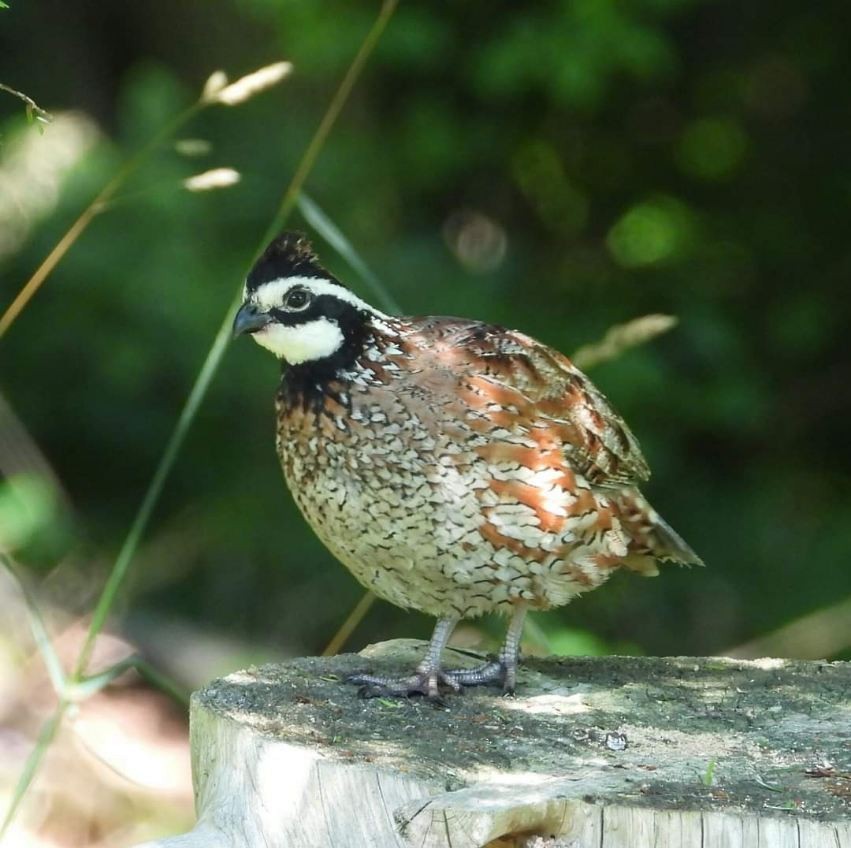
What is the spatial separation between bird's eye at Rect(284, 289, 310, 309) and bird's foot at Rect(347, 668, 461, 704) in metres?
0.92

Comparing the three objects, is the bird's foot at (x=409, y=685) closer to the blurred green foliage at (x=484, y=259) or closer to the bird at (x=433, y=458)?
the bird at (x=433, y=458)

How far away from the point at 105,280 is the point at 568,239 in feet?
7.71

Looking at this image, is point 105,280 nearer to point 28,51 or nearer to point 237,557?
point 237,557

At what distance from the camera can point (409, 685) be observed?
3967 millimetres

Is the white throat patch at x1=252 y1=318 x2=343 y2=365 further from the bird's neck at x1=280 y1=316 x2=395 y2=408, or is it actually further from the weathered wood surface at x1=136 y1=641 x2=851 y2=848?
the weathered wood surface at x1=136 y1=641 x2=851 y2=848

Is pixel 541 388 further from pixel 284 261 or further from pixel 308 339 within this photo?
pixel 284 261

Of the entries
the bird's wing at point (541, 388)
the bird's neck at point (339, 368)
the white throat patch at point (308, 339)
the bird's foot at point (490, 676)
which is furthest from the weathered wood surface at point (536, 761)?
the white throat patch at point (308, 339)

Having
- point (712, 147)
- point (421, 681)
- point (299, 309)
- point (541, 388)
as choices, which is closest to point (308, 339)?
point (299, 309)

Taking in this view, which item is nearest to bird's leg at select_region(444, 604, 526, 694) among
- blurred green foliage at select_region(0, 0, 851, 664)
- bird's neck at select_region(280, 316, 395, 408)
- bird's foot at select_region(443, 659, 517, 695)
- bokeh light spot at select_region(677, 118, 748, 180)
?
bird's foot at select_region(443, 659, 517, 695)

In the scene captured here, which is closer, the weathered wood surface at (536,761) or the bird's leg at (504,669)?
the weathered wood surface at (536,761)

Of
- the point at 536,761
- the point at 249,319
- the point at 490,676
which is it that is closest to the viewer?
the point at 536,761

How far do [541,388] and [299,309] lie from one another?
0.64m

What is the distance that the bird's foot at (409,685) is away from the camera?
3.88 metres

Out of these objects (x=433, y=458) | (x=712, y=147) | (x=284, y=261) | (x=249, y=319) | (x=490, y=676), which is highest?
(x=712, y=147)
